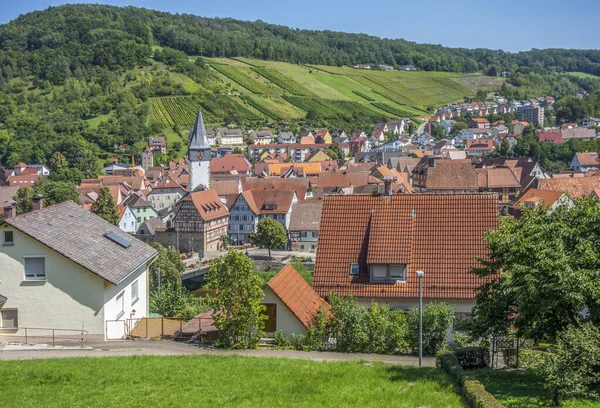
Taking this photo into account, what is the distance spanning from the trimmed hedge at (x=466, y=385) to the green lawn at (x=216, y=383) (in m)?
0.24

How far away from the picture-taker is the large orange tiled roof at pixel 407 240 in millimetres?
23062

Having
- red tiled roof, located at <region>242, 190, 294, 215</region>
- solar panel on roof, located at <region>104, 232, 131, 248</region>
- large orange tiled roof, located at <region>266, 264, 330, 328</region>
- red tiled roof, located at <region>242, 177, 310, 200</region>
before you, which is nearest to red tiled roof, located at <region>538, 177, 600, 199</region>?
red tiled roof, located at <region>242, 190, 294, 215</region>

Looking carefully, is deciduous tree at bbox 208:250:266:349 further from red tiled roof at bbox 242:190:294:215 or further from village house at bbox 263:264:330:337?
red tiled roof at bbox 242:190:294:215

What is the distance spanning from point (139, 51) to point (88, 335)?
18989cm

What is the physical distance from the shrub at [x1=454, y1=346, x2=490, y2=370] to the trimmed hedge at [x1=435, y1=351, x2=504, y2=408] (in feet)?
0.98

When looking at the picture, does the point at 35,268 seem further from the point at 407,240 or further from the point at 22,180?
the point at 22,180

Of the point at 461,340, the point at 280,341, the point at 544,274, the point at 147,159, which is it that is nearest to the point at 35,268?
the point at 280,341

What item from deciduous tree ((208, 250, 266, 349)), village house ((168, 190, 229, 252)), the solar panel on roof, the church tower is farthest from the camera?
the church tower

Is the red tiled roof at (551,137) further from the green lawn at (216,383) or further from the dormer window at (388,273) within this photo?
the green lawn at (216,383)

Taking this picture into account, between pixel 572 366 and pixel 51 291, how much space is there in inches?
576

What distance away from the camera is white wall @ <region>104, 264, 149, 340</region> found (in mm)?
20875

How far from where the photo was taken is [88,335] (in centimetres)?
2044

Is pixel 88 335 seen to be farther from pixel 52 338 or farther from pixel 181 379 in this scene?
pixel 181 379

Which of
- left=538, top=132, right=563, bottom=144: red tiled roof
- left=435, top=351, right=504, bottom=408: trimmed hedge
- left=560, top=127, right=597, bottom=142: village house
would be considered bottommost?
left=435, top=351, right=504, bottom=408: trimmed hedge
